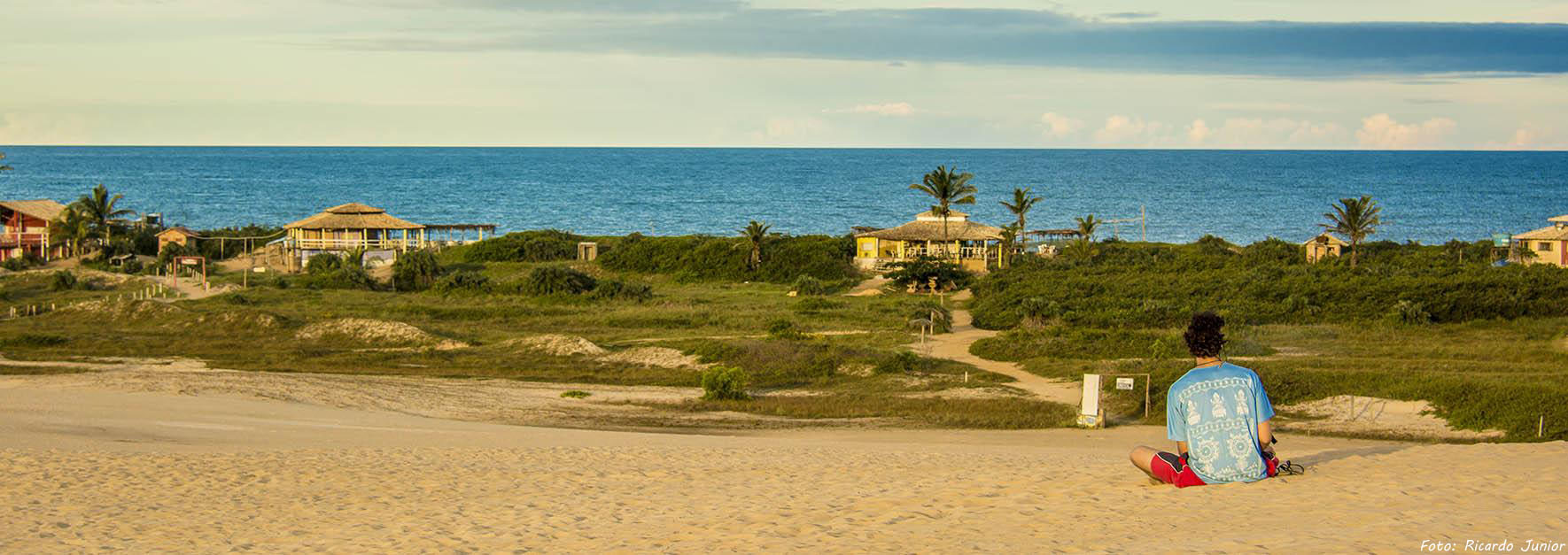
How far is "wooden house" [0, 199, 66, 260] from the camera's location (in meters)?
51.5

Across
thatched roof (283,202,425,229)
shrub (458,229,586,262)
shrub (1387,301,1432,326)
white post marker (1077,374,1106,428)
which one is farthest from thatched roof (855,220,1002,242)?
white post marker (1077,374,1106,428)

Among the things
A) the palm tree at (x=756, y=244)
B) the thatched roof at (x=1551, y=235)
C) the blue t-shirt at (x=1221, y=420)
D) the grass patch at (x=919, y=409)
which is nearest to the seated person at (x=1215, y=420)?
the blue t-shirt at (x=1221, y=420)

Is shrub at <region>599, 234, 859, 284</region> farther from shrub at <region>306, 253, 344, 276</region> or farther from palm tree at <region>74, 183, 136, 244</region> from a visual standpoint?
palm tree at <region>74, 183, 136, 244</region>

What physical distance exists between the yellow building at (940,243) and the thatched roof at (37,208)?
3528 cm

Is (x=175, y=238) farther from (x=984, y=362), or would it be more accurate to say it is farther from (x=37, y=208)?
A: (x=984, y=362)

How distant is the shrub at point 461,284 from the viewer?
46.1 metres

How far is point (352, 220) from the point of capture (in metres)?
56.4

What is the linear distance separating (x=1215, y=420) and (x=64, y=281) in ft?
148

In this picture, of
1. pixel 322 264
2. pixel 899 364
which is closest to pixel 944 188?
pixel 899 364

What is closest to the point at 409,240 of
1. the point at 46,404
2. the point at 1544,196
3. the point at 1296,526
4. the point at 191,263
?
the point at 191,263

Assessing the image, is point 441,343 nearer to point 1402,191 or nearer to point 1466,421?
point 1466,421

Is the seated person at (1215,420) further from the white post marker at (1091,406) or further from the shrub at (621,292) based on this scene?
the shrub at (621,292)

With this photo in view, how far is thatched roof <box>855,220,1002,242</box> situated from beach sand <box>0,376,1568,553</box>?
34795 mm

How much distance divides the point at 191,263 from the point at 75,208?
23.3 feet
